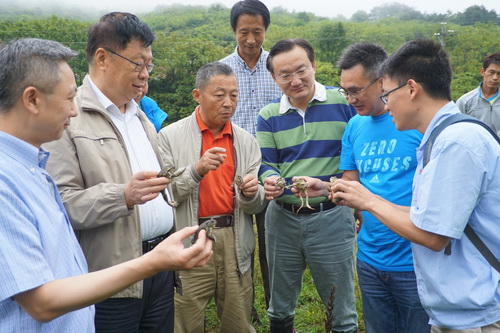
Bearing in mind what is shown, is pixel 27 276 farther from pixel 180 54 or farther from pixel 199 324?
pixel 180 54

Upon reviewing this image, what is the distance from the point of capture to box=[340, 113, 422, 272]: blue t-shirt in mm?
3164

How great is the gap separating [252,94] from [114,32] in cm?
236

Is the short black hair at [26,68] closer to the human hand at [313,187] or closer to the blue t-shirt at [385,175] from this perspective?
the human hand at [313,187]

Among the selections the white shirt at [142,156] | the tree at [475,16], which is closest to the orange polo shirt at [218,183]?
the white shirt at [142,156]

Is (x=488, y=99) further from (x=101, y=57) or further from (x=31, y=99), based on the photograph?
(x=31, y=99)

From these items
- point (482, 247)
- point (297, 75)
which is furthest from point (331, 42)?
point (482, 247)

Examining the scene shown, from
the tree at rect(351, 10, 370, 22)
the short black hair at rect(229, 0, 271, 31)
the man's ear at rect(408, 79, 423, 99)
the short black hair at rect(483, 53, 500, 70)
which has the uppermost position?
the tree at rect(351, 10, 370, 22)

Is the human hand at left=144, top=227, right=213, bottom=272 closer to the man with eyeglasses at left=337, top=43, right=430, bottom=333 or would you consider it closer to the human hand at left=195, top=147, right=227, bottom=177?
the human hand at left=195, top=147, right=227, bottom=177

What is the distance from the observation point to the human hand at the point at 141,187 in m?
2.47

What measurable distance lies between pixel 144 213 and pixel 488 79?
768cm

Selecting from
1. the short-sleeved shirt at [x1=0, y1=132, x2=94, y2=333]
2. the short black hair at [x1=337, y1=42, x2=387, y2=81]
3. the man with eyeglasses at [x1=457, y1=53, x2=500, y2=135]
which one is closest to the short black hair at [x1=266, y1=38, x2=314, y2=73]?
the short black hair at [x1=337, y1=42, x2=387, y2=81]

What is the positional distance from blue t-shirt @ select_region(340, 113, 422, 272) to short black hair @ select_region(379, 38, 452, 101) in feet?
2.35

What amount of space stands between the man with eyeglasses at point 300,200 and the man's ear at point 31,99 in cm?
219

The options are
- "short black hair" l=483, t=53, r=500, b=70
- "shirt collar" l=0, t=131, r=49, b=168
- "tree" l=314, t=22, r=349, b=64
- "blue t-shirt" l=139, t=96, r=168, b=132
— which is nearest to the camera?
"shirt collar" l=0, t=131, r=49, b=168
